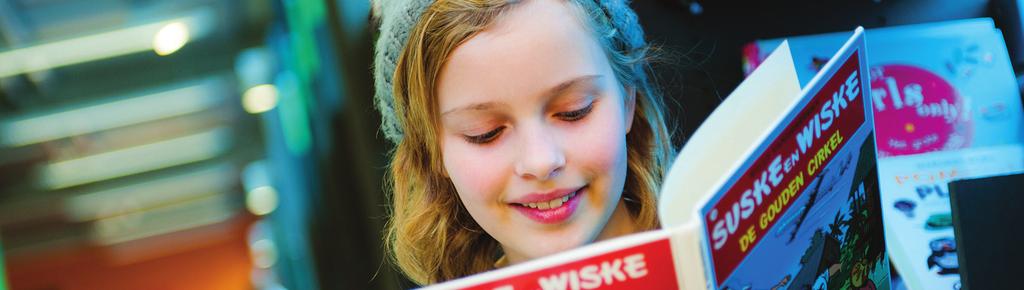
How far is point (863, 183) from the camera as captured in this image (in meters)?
1.00

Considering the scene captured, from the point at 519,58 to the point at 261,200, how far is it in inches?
75.5

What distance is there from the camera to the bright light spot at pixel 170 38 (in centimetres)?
280

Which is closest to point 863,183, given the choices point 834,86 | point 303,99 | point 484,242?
point 834,86

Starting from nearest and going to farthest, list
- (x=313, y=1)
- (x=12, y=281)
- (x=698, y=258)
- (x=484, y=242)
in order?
(x=698, y=258) < (x=484, y=242) < (x=313, y=1) < (x=12, y=281)

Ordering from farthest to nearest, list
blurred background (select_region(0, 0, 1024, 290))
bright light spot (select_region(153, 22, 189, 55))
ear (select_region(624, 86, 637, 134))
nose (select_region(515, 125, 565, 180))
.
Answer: bright light spot (select_region(153, 22, 189, 55))
blurred background (select_region(0, 0, 1024, 290))
ear (select_region(624, 86, 637, 134))
nose (select_region(515, 125, 565, 180))

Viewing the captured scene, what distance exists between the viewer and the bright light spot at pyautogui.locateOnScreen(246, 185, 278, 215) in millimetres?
2438

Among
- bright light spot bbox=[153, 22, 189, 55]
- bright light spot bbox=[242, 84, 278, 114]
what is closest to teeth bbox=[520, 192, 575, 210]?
bright light spot bbox=[242, 84, 278, 114]

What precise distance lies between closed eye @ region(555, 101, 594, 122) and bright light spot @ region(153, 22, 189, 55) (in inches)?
82.3

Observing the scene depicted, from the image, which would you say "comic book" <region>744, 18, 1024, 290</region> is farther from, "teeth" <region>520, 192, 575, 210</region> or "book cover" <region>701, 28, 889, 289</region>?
"teeth" <region>520, 192, 575, 210</region>

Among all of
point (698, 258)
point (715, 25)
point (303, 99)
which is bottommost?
point (698, 258)

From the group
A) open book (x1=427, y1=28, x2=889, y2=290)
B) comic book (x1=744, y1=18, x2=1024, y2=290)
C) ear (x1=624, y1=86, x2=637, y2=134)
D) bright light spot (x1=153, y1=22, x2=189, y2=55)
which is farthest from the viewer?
bright light spot (x1=153, y1=22, x2=189, y2=55)

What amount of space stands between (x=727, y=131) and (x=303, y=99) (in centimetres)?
122

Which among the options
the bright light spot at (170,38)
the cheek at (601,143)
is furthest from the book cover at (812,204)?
the bright light spot at (170,38)

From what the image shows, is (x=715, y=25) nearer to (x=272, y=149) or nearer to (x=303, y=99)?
(x=303, y=99)
